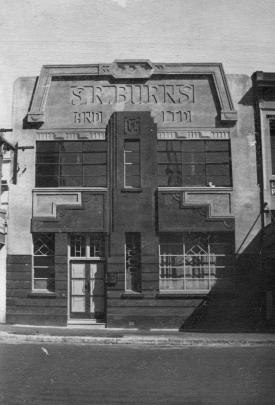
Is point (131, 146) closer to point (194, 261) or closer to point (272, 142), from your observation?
point (194, 261)

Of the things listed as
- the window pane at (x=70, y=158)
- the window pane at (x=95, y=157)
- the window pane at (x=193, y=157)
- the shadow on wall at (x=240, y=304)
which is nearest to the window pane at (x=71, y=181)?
Result: the window pane at (x=70, y=158)

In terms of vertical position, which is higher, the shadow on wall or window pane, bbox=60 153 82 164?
window pane, bbox=60 153 82 164

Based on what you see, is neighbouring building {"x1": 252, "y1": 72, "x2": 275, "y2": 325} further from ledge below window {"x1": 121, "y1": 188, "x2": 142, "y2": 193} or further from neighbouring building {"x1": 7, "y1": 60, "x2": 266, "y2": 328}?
ledge below window {"x1": 121, "y1": 188, "x2": 142, "y2": 193}

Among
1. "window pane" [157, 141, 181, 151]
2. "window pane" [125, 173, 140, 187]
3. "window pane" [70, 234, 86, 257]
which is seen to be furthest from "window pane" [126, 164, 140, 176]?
"window pane" [70, 234, 86, 257]

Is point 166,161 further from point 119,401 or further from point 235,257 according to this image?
point 119,401

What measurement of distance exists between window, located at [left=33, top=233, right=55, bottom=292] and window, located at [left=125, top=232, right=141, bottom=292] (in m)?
2.65

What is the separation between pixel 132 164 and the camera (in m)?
19.3

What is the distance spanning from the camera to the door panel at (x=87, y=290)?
18750 millimetres

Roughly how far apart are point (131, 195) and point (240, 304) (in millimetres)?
5401

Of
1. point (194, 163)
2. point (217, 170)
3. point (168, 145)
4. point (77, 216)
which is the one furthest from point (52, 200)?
point (217, 170)

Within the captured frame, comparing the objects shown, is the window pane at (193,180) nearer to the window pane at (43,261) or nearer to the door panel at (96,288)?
the door panel at (96,288)

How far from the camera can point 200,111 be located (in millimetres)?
19469

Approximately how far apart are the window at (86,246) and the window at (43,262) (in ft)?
2.39

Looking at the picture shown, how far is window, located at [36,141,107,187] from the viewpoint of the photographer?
19.1m
